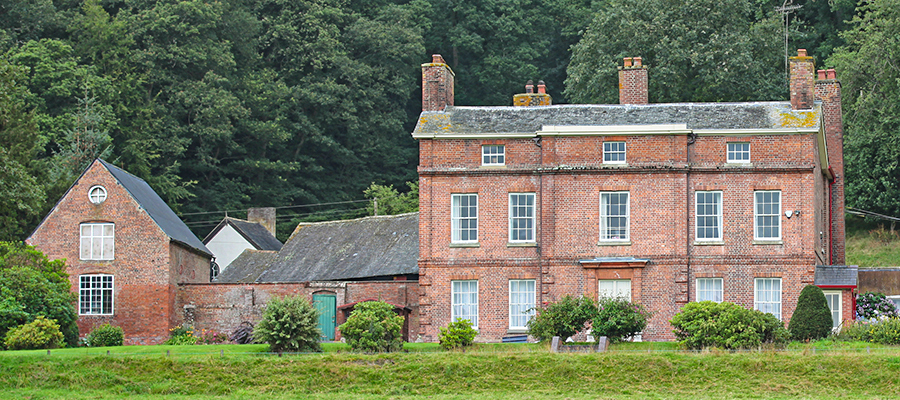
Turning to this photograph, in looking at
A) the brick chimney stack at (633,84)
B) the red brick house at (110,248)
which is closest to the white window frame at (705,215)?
the brick chimney stack at (633,84)

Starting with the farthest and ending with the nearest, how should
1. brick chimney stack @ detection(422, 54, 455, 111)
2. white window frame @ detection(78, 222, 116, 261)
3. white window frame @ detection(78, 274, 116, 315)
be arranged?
white window frame @ detection(78, 222, 116, 261)
white window frame @ detection(78, 274, 116, 315)
brick chimney stack @ detection(422, 54, 455, 111)

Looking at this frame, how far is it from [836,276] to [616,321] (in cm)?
925

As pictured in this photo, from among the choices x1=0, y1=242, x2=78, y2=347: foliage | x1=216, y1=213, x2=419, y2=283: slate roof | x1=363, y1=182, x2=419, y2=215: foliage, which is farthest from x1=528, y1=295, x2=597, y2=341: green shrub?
x1=363, y1=182, x2=419, y2=215: foliage

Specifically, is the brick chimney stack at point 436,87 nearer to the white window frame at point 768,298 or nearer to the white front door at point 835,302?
the white window frame at point 768,298

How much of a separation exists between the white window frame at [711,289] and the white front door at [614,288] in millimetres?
2305

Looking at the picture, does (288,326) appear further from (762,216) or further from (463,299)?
(762,216)

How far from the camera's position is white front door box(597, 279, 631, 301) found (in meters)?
41.9

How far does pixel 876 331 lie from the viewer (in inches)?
1446

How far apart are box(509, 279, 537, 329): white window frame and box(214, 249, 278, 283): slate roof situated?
1477 centimetres

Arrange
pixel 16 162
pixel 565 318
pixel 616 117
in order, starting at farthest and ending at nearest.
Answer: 1. pixel 16 162
2. pixel 616 117
3. pixel 565 318

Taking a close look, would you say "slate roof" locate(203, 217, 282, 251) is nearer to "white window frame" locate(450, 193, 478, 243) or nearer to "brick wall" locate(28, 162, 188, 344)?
"brick wall" locate(28, 162, 188, 344)

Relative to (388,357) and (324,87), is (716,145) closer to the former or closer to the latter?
(388,357)

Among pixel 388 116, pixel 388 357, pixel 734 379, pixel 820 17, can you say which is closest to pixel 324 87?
pixel 388 116

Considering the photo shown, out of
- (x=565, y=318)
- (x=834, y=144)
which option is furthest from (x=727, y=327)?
(x=834, y=144)
